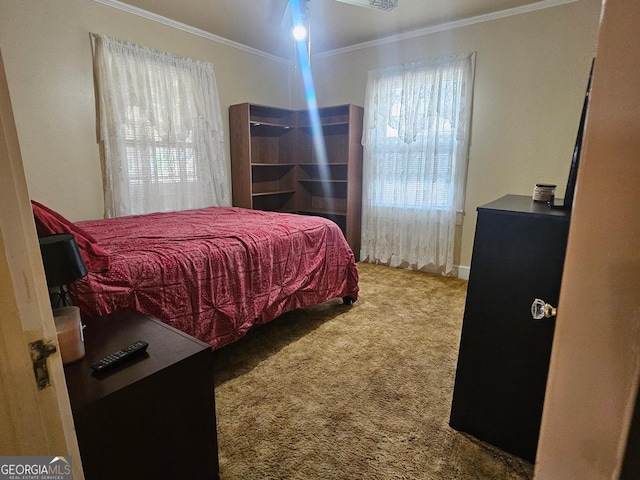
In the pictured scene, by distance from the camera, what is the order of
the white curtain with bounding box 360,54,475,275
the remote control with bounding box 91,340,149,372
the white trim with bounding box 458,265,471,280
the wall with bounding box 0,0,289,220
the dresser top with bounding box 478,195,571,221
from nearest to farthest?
1. the remote control with bounding box 91,340,149,372
2. the dresser top with bounding box 478,195,571,221
3. the wall with bounding box 0,0,289,220
4. the white curtain with bounding box 360,54,475,275
5. the white trim with bounding box 458,265,471,280

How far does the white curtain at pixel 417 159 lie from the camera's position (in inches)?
135

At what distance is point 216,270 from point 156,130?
6.66ft

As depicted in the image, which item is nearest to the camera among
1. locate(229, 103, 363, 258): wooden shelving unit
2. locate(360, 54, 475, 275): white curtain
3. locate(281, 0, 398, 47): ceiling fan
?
locate(281, 0, 398, 47): ceiling fan

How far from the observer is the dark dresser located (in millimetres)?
1267

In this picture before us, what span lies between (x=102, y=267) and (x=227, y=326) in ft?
2.34

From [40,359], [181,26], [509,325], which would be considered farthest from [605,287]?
[181,26]

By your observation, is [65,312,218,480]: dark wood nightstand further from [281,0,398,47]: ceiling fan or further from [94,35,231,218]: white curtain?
[94,35,231,218]: white curtain

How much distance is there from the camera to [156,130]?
10.6ft

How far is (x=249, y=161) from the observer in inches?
154

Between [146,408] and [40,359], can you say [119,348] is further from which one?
[40,359]

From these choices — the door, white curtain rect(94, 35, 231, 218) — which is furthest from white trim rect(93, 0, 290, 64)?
the door

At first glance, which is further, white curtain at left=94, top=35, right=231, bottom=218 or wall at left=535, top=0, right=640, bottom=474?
white curtain at left=94, top=35, right=231, bottom=218

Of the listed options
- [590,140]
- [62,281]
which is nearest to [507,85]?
[590,140]
